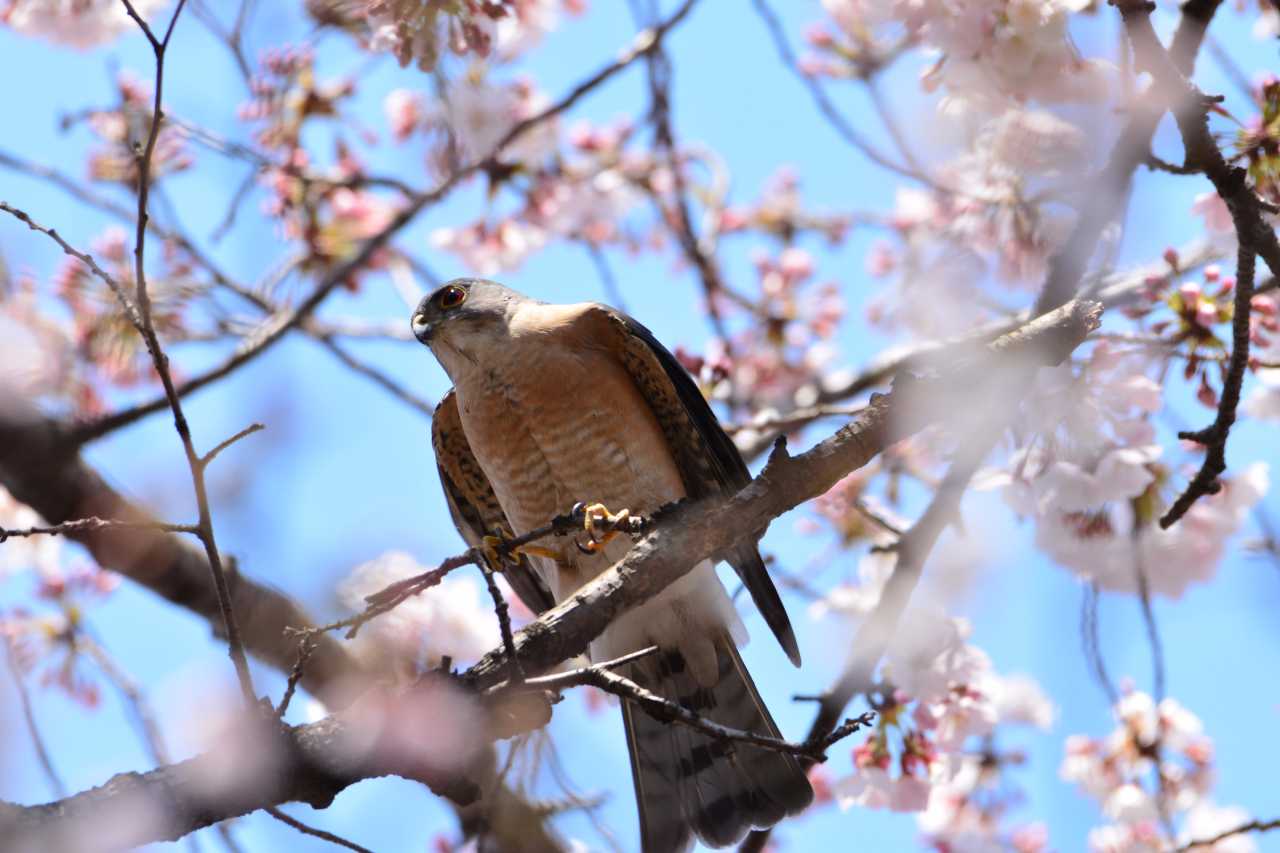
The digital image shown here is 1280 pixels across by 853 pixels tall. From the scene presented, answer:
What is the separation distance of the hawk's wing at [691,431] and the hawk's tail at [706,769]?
12.3 inches

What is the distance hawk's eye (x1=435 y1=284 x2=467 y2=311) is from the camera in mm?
4168

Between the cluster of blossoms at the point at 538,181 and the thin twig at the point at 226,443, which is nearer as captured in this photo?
the thin twig at the point at 226,443

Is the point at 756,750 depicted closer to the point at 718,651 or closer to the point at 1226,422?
the point at 718,651

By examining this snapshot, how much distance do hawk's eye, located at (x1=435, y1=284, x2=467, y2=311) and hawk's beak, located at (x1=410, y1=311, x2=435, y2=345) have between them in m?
0.08

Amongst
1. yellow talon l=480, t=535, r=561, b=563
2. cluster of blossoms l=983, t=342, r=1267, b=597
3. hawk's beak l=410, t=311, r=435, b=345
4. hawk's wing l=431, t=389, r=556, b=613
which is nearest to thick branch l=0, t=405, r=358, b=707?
hawk's wing l=431, t=389, r=556, b=613

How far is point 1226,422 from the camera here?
2.85 meters

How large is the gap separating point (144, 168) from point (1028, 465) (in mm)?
2639

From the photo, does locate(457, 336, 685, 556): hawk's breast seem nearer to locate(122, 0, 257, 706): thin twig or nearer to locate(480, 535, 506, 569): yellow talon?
locate(480, 535, 506, 569): yellow talon

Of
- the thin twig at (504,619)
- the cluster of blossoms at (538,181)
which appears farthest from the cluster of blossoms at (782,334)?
the thin twig at (504,619)

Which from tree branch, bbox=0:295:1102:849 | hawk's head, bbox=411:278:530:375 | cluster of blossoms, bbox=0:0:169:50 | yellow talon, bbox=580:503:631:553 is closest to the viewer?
tree branch, bbox=0:295:1102:849

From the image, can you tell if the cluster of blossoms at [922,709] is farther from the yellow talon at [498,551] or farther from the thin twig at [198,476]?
the thin twig at [198,476]

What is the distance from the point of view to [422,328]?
13.5 feet

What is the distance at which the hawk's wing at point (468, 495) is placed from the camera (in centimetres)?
416

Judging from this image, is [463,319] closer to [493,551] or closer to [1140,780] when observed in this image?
Answer: [493,551]
